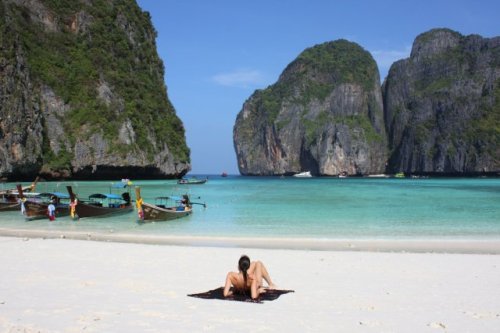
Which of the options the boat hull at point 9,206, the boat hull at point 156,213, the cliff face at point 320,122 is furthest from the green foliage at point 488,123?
the boat hull at point 9,206

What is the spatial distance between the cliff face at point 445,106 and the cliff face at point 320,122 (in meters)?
8.50

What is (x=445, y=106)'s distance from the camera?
15662 centimetres

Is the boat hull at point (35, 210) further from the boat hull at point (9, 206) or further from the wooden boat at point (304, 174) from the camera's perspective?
the wooden boat at point (304, 174)

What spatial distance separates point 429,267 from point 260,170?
174m

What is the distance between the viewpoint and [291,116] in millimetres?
180125

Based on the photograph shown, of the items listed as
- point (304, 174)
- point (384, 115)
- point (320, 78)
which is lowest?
point (304, 174)

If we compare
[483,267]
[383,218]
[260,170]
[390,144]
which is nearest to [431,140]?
[390,144]

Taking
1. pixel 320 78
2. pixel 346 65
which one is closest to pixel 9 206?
pixel 320 78

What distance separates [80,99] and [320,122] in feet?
386

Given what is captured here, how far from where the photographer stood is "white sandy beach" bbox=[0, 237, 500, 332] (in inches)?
229

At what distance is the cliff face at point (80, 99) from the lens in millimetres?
59500

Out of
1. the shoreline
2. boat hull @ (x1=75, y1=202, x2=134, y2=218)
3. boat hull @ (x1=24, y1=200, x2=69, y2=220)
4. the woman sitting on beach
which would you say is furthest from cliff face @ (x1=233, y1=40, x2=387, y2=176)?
the woman sitting on beach

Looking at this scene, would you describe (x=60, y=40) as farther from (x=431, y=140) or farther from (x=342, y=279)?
(x=431, y=140)

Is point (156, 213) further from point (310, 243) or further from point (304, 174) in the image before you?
point (304, 174)
